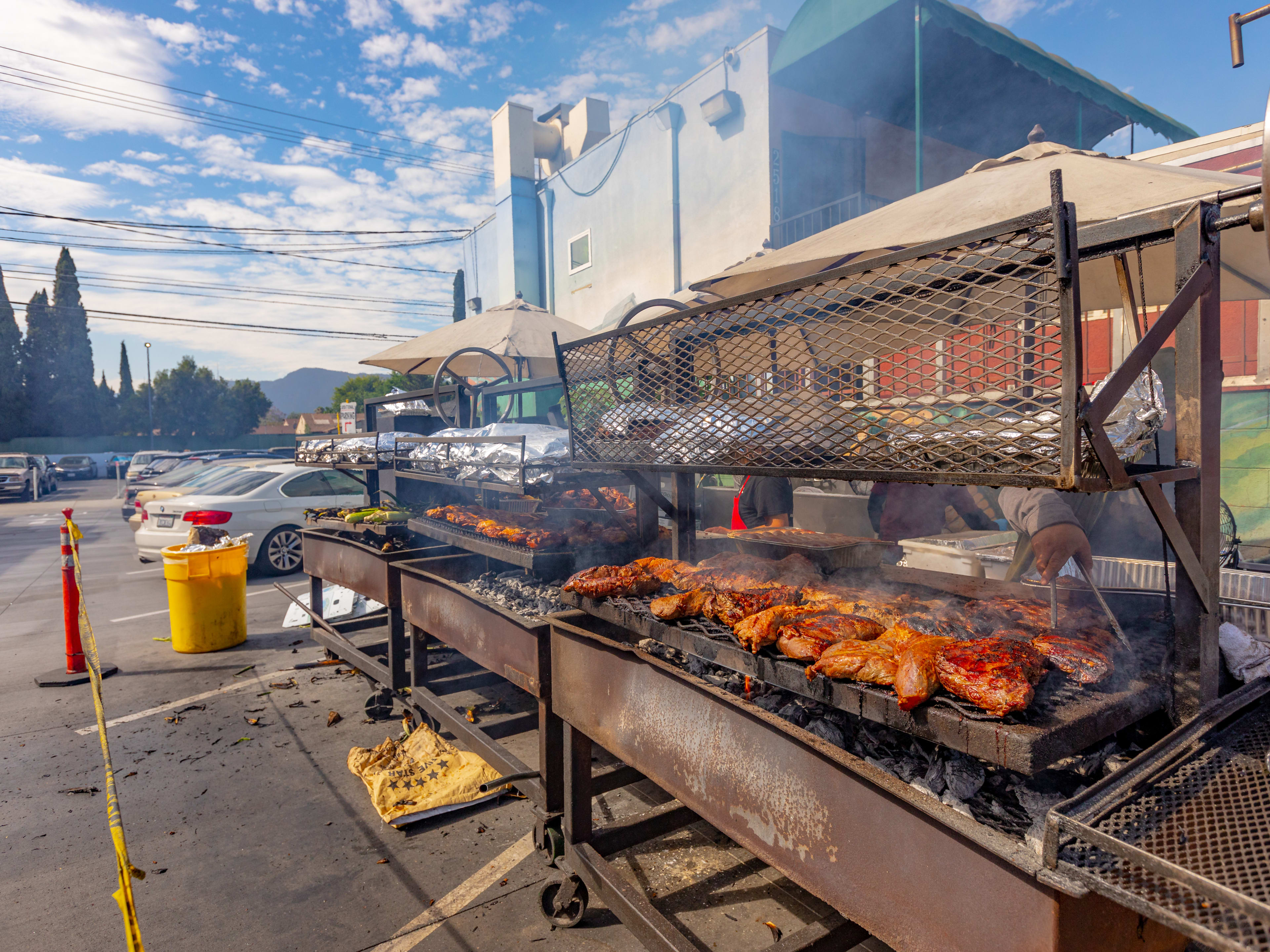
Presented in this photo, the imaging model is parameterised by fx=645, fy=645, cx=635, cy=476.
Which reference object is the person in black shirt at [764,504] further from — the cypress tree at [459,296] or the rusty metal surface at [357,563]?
the cypress tree at [459,296]

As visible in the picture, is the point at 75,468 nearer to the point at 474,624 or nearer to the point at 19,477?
the point at 19,477

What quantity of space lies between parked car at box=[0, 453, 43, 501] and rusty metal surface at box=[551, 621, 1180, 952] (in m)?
32.0

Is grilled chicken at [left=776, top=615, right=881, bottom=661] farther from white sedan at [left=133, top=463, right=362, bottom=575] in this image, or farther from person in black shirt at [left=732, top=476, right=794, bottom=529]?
white sedan at [left=133, top=463, right=362, bottom=575]

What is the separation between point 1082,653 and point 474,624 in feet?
9.24

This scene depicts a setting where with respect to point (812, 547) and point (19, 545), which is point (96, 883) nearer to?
point (812, 547)

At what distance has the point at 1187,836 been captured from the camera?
1.21m

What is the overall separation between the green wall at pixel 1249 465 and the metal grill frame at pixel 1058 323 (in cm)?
730

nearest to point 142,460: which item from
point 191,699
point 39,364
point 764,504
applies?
point 191,699

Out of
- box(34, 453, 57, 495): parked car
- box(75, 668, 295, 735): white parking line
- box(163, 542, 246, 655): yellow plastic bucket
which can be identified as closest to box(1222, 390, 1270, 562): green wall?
box(75, 668, 295, 735): white parking line

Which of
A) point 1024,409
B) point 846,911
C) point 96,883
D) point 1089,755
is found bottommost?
point 96,883

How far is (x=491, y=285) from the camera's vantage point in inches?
721

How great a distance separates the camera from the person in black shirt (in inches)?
221

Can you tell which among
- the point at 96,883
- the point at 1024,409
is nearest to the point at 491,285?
the point at 96,883

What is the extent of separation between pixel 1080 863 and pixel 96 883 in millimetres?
4144
